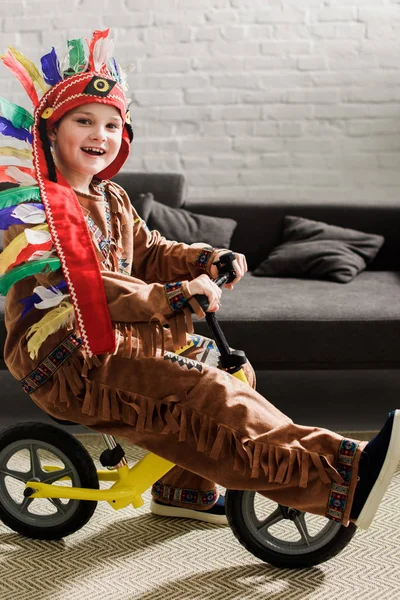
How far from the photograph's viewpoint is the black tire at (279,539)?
4.95 ft

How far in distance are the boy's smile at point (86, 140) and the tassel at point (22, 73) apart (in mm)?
80

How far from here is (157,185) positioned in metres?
3.09

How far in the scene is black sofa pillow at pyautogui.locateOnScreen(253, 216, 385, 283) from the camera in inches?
112

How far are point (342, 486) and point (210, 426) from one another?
26cm

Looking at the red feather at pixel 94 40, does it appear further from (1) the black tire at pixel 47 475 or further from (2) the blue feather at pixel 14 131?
(1) the black tire at pixel 47 475

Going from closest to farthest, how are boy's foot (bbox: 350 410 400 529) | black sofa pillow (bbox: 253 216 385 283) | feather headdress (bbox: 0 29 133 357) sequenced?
boy's foot (bbox: 350 410 400 529) → feather headdress (bbox: 0 29 133 357) → black sofa pillow (bbox: 253 216 385 283)

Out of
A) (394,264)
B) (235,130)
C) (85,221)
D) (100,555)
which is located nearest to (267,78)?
(235,130)

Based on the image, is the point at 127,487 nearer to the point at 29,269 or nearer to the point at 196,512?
the point at 196,512

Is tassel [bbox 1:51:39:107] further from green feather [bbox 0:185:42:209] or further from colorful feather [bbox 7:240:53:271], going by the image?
colorful feather [bbox 7:240:53:271]

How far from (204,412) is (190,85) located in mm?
2449

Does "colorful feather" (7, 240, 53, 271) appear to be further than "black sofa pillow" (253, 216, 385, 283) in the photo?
No

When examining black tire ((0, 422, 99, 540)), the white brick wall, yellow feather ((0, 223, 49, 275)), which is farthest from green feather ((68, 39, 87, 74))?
the white brick wall

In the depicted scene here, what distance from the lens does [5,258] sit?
145cm

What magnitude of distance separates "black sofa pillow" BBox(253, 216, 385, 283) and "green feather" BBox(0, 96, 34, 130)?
1.51 m
